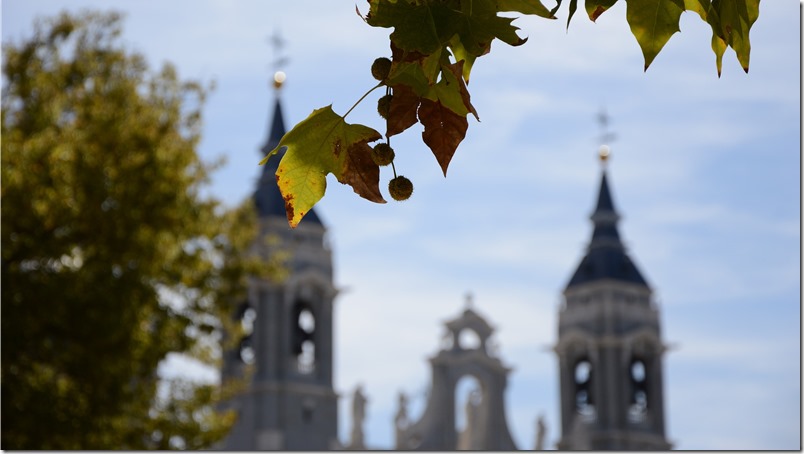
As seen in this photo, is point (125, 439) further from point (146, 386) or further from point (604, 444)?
point (604, 444)

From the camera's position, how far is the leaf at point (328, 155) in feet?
5.73

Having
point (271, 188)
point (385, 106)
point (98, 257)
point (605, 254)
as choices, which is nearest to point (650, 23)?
point (385, 106)

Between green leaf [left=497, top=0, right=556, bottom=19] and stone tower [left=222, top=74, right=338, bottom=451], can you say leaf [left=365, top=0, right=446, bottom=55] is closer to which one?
green leaf [left=497, top=0, right=556, bottom=19]

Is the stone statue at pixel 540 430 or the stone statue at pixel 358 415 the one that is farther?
the stone statue at pixel 540 430

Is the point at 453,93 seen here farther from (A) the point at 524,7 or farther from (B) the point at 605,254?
(B) the point at 605,254

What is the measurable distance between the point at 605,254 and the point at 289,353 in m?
11.4

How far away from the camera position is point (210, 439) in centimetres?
1354

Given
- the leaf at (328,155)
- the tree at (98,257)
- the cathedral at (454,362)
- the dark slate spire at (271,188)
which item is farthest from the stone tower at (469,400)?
the leaf at (328,155)

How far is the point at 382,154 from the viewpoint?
170 centimetres

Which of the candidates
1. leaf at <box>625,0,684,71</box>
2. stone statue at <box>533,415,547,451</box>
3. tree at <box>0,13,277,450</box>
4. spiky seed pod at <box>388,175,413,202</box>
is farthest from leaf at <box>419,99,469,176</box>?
stone statue at <box>533,415,547,451</box>

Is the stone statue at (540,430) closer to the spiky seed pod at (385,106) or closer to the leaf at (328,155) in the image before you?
the leaf at (328,155)

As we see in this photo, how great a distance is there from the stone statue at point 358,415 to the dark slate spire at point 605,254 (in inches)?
369

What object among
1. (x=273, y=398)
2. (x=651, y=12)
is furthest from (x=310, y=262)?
(x=651, y=12)

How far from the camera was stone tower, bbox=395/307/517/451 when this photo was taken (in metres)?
40.0
